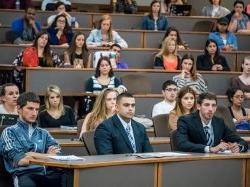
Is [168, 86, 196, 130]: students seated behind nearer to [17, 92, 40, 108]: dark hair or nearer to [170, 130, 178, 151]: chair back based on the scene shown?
[170, 130, 178, 151]: chair back

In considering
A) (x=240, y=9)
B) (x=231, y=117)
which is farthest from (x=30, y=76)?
(x=240, y=9)

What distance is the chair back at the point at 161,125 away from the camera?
375 inches

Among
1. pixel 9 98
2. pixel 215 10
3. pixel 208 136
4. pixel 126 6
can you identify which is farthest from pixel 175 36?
pixel 208 136

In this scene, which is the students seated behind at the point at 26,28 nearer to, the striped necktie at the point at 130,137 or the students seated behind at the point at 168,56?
the students seated behind at the point at 168,56

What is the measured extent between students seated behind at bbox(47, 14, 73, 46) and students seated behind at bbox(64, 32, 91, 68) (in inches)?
35.8

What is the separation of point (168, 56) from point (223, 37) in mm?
1853

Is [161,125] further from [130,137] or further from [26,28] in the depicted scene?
[26,28]

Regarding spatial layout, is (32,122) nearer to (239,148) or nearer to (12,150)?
(12,150)

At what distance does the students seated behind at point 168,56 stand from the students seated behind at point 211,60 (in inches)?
18.4

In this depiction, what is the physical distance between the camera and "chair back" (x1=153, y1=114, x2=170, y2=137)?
952 cm

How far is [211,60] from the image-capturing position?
13.6 meters

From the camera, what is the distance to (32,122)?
24.7 feet

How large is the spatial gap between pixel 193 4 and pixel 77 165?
12.4 metres

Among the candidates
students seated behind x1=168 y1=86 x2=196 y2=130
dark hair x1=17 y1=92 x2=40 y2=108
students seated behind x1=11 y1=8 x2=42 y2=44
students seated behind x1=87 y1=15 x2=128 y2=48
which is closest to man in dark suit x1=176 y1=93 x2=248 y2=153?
students seated behind x1=168 y1=86 x2=196 y2=130
